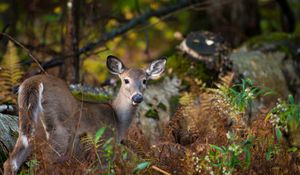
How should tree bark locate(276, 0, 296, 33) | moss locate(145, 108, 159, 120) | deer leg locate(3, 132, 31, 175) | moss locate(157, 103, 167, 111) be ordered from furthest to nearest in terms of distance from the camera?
tree bark locate(276, 0, 296, 33), moss locate(157, 103, 167, 111), moss locate(145, 108, 159, 120), deer leg locate(3, 132, 31, 175)

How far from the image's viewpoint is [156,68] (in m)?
9.70

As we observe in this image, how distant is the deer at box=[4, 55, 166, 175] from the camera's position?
287 inches

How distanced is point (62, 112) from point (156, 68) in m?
2.05

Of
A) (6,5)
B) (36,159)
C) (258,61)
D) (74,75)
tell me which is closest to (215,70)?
(258,61)

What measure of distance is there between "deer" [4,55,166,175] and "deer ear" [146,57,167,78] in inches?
7.6

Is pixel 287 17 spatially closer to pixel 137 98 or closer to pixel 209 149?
pixel 137 98

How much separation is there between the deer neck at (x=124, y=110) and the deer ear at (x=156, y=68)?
1.95 ft

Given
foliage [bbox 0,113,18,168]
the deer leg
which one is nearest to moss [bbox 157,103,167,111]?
foliage [bbox 0,113,18,168]

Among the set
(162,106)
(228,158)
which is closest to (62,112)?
(228,158)

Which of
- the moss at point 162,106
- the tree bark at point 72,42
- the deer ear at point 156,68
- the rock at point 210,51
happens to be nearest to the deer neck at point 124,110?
the deer ear at point 156,68

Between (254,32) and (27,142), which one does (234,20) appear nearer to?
(254,32)

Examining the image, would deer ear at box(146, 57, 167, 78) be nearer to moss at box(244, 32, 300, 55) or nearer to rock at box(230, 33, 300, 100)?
rock at box(230, 33, 300, 100)

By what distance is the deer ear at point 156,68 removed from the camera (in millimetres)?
9639

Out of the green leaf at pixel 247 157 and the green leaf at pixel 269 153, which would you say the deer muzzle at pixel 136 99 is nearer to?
the green leaf at pixel 269 153
